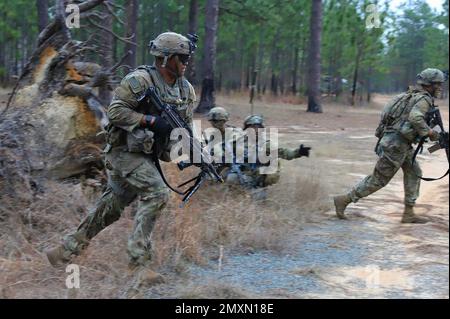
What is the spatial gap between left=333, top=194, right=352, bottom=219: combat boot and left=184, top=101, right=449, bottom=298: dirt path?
11cm

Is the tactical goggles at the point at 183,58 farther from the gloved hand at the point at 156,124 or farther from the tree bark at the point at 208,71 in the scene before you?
the tree bark at the point at 208,71

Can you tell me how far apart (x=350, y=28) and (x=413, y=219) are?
23684mm

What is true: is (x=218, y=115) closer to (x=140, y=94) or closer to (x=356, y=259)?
(x=356, y=259)

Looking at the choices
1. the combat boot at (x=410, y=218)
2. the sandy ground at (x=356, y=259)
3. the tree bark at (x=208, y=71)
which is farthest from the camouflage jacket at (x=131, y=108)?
the tree bark at (x=208, y=71)

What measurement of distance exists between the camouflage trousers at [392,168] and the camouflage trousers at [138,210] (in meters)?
2.98

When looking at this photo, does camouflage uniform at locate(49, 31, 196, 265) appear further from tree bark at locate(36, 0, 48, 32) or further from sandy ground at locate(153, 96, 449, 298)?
tree bark at locate(36, 0, 48, 32)

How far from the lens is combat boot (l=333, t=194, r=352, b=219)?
21.0ft

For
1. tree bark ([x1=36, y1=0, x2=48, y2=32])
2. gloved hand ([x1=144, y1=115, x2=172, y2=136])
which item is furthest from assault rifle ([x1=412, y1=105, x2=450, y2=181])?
tree bark ([x1=36, y1=0, x2=48, y2=32])

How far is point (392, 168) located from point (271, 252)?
6.18 ft

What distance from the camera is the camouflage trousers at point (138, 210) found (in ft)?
12.9

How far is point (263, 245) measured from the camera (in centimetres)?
509

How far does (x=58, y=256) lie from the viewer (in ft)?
13.2
